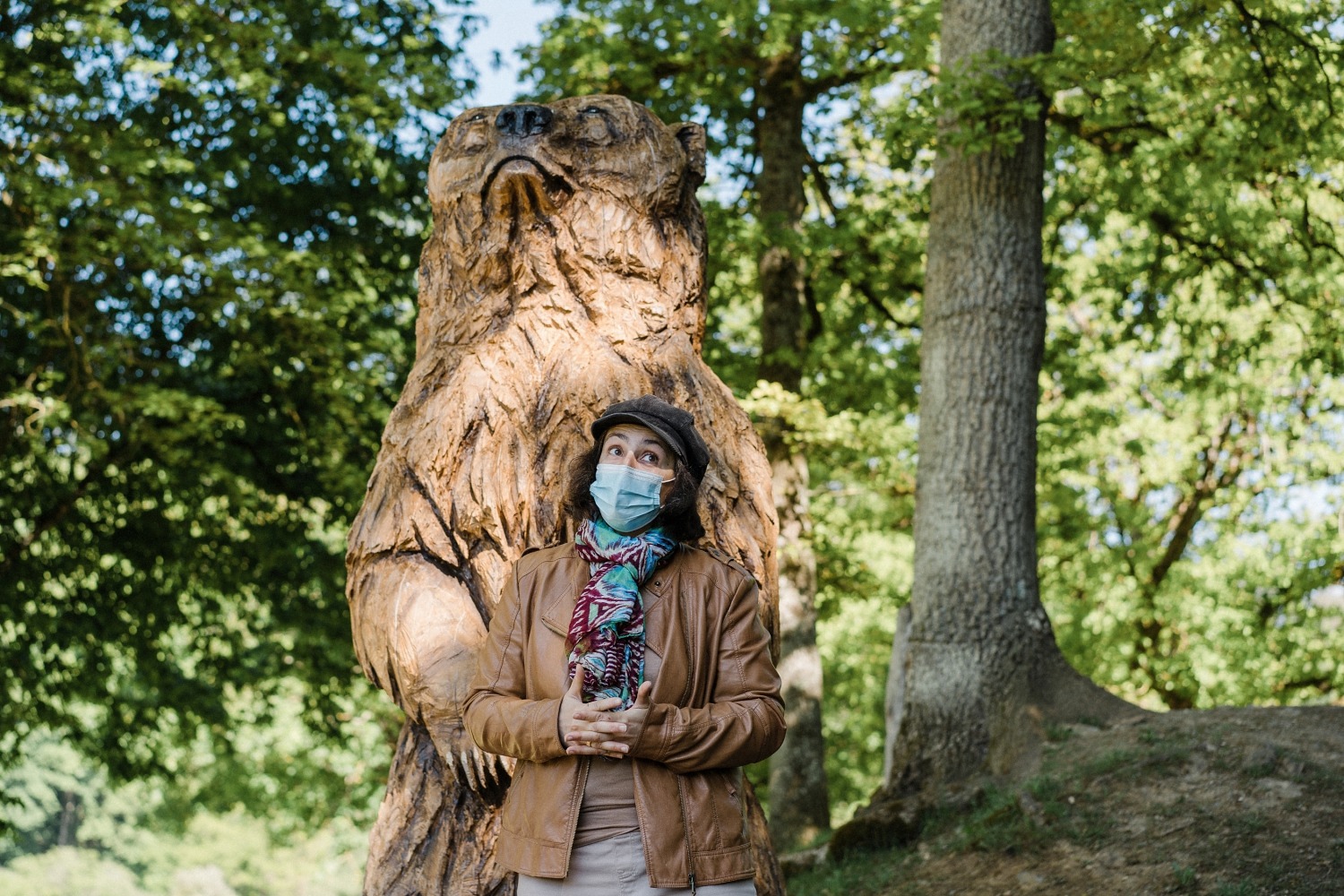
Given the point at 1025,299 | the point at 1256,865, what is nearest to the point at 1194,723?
the point at 1256,865

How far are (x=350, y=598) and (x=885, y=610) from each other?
47.4 ft

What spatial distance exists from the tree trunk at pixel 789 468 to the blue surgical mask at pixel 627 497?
24.5 ft

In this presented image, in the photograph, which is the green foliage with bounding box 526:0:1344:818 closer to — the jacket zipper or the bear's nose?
the bear's nose

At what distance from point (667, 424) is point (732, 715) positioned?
29.9 inches

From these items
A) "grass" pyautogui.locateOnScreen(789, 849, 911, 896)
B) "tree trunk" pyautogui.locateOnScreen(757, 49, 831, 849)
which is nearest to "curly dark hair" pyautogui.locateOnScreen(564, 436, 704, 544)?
"grass" pyautogui.locateOnScreen(789, 849, 911, 896)

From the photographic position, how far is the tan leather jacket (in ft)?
8.94

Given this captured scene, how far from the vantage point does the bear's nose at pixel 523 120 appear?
3980mm

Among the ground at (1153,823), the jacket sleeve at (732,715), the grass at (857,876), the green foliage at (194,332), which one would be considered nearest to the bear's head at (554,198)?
the jacket sleeve at (732,715)

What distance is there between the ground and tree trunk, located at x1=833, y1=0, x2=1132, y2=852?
0.31m

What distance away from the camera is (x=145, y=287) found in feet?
33.0

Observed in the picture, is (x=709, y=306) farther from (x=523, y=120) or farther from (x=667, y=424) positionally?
(x=667, y=424)

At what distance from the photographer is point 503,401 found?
151 inches

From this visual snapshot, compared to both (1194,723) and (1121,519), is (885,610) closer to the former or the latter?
(1121,519)

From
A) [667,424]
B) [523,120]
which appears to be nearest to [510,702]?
[667,424]
